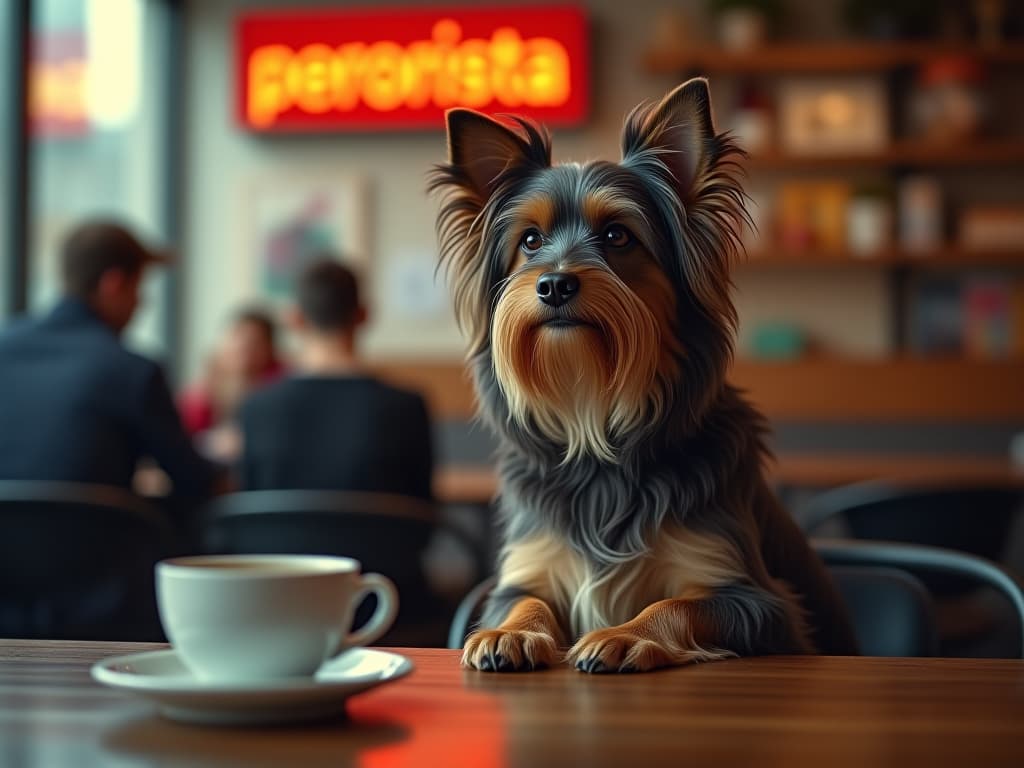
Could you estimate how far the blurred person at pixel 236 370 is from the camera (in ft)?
17.0

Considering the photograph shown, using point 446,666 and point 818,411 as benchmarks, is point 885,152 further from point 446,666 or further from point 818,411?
point 446,666

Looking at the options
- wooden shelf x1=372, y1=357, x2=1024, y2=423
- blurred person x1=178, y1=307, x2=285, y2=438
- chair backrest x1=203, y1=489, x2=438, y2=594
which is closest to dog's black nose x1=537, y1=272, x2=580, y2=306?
chair backrest x1=203, y1=489, x2=438, y2=594

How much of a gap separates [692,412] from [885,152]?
5.09 metres

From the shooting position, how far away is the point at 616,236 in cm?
146

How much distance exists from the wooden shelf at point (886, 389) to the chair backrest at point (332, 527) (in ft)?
11.1

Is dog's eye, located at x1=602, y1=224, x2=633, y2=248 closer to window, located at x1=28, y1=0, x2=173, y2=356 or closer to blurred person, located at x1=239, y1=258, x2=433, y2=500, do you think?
blurred person, located at x1=239, y1=258, x2=433, y2=500

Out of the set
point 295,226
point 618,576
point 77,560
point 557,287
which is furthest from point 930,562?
point 295,226

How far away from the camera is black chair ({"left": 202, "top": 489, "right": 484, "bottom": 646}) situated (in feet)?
8.47

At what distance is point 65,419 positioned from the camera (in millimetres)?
2900

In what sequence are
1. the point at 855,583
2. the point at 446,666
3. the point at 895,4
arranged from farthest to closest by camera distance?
the point at 895,4, the point at 855,583, the point at 446,666

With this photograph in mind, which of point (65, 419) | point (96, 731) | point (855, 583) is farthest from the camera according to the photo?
point (65, 419)

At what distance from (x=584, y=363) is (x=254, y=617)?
2.38 feet

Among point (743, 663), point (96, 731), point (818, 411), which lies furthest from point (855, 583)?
point (818, 411)

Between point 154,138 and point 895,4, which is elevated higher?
point 895,4
